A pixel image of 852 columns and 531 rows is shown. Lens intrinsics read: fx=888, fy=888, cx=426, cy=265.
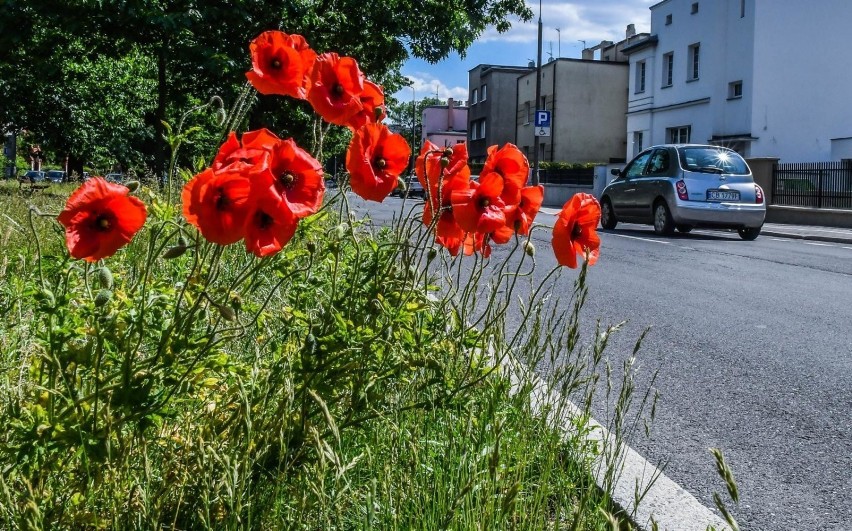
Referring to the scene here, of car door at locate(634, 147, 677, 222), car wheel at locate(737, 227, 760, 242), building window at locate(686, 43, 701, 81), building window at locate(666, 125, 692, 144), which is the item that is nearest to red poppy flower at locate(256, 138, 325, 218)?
car door at locate(634, 147, 677, 222)

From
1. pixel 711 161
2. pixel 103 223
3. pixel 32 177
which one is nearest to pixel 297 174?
pixel 103 223

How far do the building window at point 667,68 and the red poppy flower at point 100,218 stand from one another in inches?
1477

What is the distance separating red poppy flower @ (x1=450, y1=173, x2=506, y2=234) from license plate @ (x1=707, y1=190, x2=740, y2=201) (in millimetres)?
15315

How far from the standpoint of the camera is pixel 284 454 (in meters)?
2.06

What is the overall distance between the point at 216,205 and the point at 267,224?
0.36 feet

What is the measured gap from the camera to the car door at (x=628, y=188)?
18.8 meters

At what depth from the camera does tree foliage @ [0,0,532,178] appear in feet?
52.6

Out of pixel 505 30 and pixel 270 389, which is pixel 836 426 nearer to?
pixel 270 389

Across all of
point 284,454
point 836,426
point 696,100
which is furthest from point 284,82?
point 696,100

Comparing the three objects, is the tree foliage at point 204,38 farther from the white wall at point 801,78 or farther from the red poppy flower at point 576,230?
the white wall at point 801,78

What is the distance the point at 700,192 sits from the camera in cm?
1688

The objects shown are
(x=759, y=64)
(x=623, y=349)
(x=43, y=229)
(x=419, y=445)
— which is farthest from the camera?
(x=759, y=64)

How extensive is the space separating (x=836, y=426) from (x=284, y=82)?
3.31 m

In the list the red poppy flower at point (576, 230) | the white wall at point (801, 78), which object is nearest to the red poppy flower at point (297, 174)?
the red poppy flower at point (576, 230)
